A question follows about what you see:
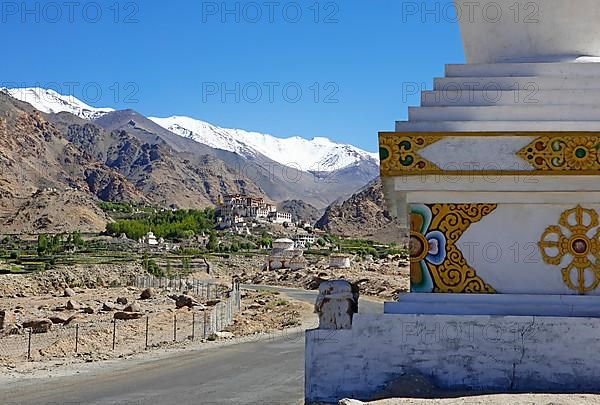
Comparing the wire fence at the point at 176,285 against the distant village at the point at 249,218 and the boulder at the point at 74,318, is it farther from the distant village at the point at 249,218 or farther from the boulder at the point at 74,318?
the distant village at the point at 249,218

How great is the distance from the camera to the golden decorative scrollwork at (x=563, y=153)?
6.79 m

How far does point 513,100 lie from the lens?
7.21 metres

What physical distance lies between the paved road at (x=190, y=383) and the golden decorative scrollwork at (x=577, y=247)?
364 cm

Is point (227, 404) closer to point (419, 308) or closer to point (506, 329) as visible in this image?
point (419, 308)

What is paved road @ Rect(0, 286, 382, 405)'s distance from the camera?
988 centimetres

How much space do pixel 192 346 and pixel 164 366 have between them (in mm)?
4081

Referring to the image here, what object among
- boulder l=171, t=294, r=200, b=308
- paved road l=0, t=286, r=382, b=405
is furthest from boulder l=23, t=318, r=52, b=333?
paved road l=0, t=286, r=382, b=405

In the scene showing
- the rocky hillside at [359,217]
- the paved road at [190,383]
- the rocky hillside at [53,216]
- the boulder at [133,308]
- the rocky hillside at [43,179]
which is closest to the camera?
the paved road at [190,383]

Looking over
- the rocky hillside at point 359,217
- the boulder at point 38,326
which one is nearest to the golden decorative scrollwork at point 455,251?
the boulder at point 38,326

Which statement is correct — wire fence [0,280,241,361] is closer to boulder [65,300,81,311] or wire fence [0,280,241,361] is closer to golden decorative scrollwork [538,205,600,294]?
boulder [65,300,81,311]

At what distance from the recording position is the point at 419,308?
274 inches

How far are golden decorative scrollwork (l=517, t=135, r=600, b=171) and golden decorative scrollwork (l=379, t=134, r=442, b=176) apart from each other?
895 millimetres

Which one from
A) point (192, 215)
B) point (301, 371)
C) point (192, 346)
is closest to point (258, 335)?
point (192, 346)

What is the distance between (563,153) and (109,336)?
1681 cm
